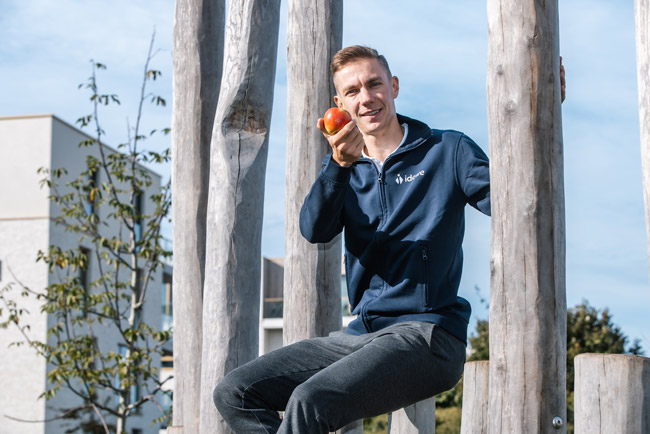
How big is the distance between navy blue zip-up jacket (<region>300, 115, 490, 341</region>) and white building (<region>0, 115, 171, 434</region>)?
71.3 feet

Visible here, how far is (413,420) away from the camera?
4.02 meters

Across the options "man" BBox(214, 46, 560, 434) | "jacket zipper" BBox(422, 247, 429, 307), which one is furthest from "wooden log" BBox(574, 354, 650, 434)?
"jacket zipper" BBox(422, 247, 429, 307)

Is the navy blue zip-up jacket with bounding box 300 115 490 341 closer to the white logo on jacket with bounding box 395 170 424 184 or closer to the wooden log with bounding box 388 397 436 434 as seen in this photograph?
the white logo on jacket with bounding box 395 170 424 184

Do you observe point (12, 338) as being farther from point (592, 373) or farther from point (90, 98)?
Result: point (592, 373)

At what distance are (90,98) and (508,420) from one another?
8841mm

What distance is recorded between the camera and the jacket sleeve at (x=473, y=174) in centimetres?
345

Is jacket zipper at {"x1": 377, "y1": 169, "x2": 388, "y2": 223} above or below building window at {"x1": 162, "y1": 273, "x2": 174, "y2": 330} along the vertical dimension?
above

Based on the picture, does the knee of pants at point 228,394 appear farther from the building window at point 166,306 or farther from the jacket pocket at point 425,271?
the building window at point 166,306

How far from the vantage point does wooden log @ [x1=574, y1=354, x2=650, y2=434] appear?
10.6ft

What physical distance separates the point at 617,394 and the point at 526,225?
68cm

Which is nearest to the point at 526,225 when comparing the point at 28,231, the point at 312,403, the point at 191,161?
the point at 312,403

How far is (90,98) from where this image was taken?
10984 mm

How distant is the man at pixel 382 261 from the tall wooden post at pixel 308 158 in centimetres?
63

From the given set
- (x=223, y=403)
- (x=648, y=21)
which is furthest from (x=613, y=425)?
(x=648, y=21)
